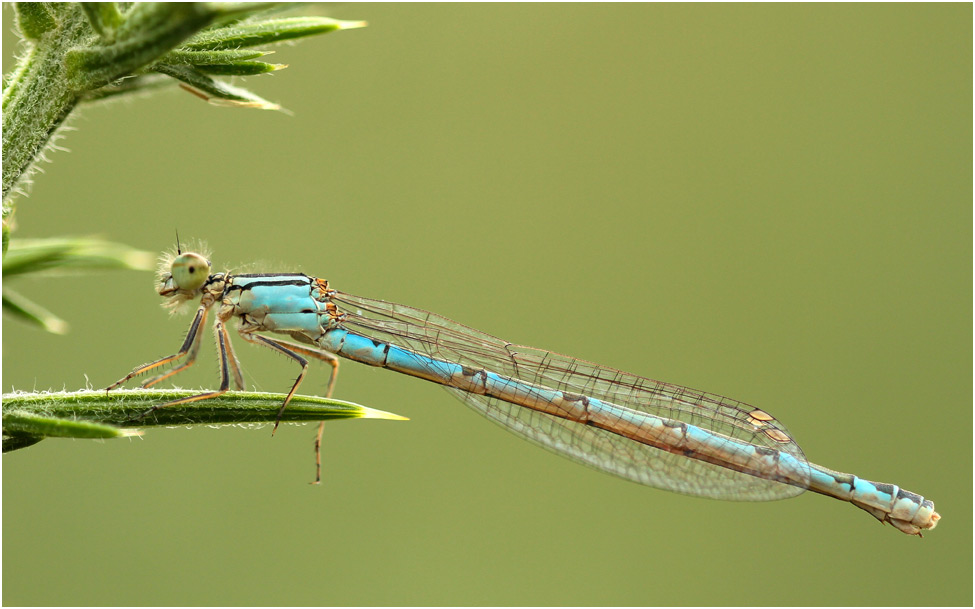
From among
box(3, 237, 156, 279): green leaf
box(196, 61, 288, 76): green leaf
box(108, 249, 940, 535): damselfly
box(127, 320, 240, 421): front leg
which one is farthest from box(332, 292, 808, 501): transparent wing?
box(196, 61, 288, 76): green leaf

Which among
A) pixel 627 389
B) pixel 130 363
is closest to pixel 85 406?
pixel 627 389

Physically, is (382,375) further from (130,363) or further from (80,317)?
(80,317)

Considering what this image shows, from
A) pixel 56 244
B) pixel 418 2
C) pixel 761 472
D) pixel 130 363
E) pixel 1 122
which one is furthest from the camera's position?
pixel 418 2

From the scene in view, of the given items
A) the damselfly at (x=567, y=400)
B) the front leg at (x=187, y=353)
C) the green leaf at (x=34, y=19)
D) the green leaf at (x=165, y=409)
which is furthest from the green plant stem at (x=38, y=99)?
the damselfly at (x=567, y=400)

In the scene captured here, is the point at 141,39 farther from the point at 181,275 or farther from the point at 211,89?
the point at 181,275

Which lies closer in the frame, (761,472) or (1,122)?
(1,122)

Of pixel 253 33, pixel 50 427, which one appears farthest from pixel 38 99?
pixel 50 427

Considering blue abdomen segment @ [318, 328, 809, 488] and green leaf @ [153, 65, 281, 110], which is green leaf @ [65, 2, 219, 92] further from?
blue abdomen segment @ [318, 328, 809, 488]
